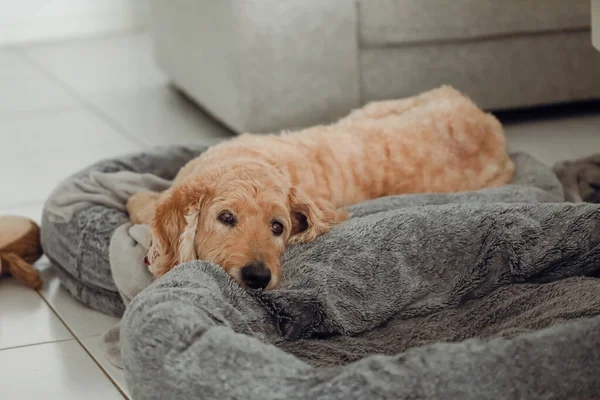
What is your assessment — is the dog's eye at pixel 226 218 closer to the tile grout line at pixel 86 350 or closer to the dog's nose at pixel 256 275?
the dog's nose at pixel 256 275

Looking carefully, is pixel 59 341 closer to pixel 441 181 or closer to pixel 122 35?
pixel 441 181

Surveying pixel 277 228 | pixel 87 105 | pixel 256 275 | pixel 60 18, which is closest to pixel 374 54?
pixel 87 105

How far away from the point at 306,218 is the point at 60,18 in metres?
4.34

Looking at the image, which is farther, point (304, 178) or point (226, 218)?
point (304, 178)

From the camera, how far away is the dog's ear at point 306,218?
210cm

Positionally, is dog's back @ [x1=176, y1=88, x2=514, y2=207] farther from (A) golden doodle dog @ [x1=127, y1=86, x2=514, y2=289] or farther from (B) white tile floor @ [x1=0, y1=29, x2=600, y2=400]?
(B) white tile floor @ [x1=0, y1=29, x2=600, y2=400]

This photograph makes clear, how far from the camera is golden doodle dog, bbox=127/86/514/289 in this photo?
1.98 m

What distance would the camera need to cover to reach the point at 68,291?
8.09 feet

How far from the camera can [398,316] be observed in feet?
6.61

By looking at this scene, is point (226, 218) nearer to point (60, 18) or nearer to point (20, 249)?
point (20, 249)

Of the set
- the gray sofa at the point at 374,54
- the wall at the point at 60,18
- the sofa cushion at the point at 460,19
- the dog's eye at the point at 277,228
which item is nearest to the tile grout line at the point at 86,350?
the dog's eye at the point at 277,228

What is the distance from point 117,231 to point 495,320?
3.19 feet

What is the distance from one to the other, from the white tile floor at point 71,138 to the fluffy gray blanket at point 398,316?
1.16ft

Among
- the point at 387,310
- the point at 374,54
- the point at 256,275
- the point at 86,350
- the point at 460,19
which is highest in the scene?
the point at 460,19
